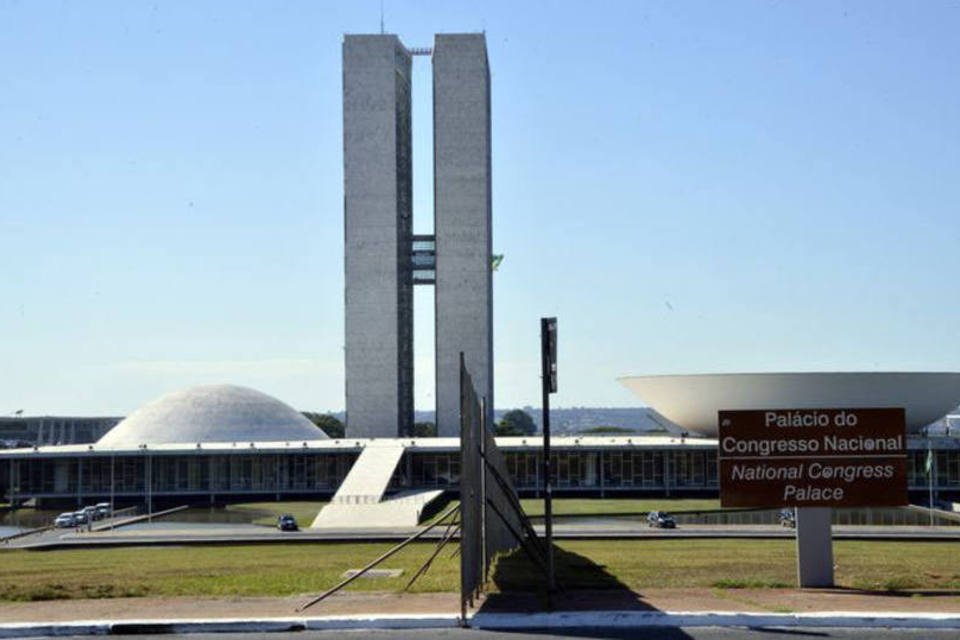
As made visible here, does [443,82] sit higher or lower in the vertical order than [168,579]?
higher

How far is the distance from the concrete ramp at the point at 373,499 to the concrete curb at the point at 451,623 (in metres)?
44.1

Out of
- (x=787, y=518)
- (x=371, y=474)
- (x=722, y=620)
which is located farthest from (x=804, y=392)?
(x=722, y=620)

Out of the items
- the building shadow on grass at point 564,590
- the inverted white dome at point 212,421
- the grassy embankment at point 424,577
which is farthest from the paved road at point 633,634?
the inverted white dome at point 212,421

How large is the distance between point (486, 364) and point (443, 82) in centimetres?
2988

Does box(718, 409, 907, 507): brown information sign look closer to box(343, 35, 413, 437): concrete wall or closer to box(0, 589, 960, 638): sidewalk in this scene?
box(0, 589, 960, 638): sidewalk

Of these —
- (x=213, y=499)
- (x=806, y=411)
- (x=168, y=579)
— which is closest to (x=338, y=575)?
(x=168, y=579)

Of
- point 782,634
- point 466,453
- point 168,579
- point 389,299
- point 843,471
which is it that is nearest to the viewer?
point 782,634

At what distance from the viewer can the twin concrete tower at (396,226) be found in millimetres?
124625

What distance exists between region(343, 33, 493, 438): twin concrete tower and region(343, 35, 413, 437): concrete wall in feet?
0.34

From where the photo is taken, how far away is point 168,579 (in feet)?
77.4

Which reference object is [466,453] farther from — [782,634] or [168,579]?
[168,579]

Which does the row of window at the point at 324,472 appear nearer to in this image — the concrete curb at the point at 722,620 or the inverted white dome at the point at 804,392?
the inverted white dome at the point at 804,392

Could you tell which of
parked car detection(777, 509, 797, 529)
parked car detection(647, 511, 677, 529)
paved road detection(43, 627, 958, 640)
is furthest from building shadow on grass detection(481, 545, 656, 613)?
parked car detection(647, 511, 677, 529)

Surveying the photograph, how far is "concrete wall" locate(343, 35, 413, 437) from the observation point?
12456 centimetres
